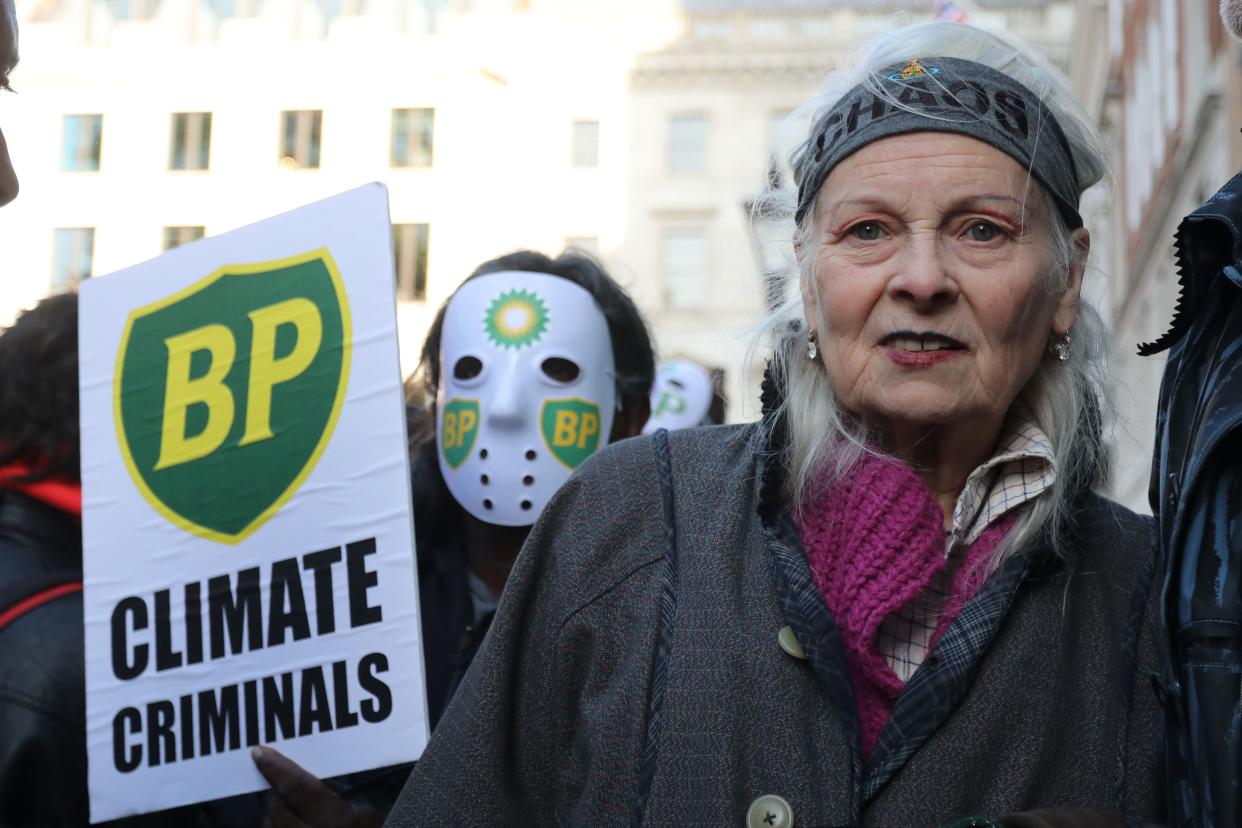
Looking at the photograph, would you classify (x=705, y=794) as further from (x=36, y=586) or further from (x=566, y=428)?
(x=566, y=428)

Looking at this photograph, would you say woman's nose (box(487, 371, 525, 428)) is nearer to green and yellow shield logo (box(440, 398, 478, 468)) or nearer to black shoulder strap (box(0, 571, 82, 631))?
green and yellow shield logo (box(440, 398, 478, 468))

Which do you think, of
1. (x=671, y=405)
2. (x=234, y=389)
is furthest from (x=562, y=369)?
(x=671, y=405)

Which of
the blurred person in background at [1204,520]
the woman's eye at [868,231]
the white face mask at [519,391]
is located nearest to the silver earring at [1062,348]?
the woman's eye at [868,231]

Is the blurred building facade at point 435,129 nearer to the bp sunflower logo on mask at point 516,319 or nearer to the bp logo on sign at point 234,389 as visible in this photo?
the bp sunflower logo on mask at point 516,319

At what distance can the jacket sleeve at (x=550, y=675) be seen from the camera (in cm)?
228

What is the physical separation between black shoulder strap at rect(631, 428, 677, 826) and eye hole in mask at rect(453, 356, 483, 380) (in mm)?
1789

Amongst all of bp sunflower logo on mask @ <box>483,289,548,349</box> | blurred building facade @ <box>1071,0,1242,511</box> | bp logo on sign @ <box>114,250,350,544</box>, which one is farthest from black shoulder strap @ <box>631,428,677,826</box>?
blurred building facade @ <box>1071,0,1242,511</box>

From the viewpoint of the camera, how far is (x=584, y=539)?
237 centimetres

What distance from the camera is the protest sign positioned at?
2969 mm

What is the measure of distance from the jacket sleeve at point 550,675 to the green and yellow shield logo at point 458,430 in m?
1.63

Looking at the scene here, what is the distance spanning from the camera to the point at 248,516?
3.16 metres

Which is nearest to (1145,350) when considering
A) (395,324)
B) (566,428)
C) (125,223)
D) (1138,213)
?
(395,324)

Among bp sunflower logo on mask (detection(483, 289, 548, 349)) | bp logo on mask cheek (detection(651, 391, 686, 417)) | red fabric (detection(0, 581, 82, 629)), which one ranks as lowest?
red fabric (detection(0, 581, 82, 629))

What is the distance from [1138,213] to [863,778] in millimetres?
21506
